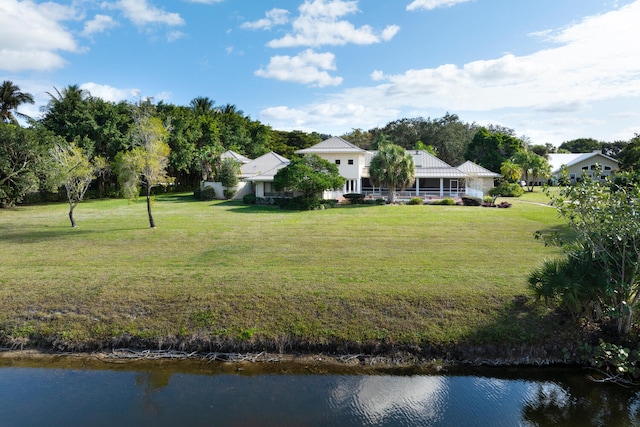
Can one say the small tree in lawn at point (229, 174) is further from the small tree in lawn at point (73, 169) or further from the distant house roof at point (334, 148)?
the small tree in lawn at point (73, 169)

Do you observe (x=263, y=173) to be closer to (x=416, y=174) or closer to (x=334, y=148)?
(x=334, y=148)

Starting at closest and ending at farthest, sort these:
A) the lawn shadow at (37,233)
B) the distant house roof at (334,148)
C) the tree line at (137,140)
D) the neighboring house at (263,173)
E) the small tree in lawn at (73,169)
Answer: the lawn shadow at (37,233)
the small tree in lawn at (73,169)
the tree line at (137,140)
the neighboring house at (263,173)
the distant house roof at (334,148)

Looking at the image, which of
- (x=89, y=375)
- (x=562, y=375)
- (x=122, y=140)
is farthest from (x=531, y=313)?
(x=122, y=140)

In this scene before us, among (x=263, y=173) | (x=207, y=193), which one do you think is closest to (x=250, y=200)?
(x=263, y=173)

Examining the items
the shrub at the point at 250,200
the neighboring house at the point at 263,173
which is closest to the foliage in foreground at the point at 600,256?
the neighboring house at the point at 263,173

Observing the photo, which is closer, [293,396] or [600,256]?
[293,396]

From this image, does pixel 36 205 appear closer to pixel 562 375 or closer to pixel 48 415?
pixel 48 415
